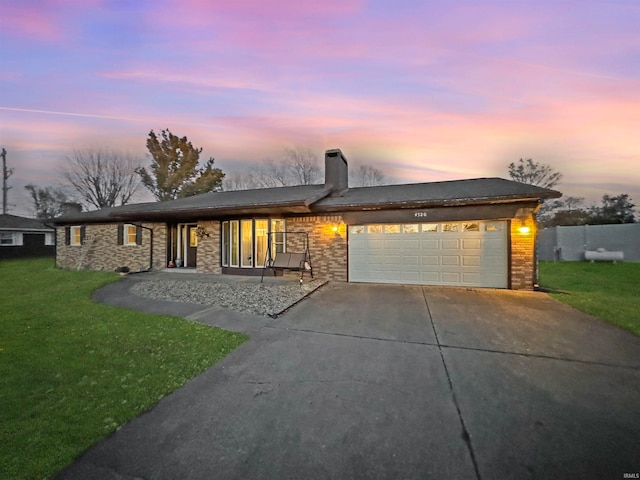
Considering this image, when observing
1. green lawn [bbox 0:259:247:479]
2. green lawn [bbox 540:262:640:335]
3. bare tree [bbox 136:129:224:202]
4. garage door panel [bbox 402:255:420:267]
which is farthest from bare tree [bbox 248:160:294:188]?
green lawn [bbox 0:259:247:479]

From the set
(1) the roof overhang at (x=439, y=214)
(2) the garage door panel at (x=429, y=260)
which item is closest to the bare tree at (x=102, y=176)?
(1) the roof overhang at (x=439, y=214)

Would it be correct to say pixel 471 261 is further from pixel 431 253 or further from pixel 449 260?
pixel 431 253

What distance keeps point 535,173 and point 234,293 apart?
2631 cm

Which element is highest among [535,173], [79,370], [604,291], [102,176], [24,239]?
[102,176]

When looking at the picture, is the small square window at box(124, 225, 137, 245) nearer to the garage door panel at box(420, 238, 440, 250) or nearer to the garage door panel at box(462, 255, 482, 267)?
the garage door panel at box(420, 238, 440, 250)

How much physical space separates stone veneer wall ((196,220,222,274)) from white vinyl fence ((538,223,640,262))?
16563 mm

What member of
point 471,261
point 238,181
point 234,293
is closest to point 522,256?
point 471,261

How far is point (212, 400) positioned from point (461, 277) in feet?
25.7

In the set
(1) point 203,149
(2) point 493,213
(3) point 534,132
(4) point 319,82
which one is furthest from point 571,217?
(1) point 203,149

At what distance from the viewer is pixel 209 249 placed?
37.5ft

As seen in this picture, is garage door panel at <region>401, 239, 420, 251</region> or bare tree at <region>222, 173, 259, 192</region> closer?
garage door panel at <region>401, 239, 420, 251</region>

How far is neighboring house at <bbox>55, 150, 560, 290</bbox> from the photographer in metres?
8.04

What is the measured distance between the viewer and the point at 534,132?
10.6 meters

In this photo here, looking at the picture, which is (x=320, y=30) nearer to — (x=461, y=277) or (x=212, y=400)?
(x=461, y=277)
